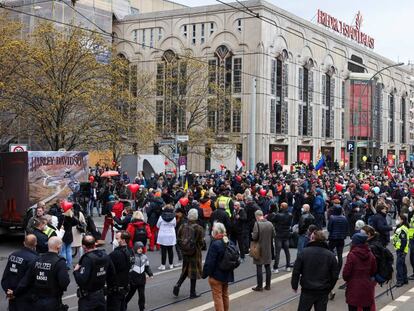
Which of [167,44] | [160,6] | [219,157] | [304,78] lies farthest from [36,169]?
[160,6]

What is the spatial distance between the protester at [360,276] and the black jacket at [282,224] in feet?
15.5

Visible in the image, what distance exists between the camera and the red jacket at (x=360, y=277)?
26.1 ft

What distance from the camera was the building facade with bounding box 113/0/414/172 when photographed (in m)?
47.9

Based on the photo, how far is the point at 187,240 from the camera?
10.6 metres

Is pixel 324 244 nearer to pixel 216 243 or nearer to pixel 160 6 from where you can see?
pixel 216 243

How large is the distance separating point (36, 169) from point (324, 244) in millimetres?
10470

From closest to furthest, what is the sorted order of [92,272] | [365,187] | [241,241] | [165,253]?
[92,272] < [165,253] < [241,241] < [365,187]

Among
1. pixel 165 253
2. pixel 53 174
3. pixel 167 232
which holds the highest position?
pixel 53 174

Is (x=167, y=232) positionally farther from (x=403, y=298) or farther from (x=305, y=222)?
(x=403, y=298)

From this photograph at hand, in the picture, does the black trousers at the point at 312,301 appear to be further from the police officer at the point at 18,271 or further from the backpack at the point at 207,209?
the backpack at the point at 207,209

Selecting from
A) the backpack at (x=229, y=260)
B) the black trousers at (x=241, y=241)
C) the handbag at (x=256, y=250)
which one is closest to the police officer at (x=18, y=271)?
the backpack at (x=229, y=260)

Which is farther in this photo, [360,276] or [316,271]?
[360,276]

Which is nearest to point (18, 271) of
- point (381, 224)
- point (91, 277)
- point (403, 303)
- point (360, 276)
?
point (91, 277)

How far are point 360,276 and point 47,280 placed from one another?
4106mm
